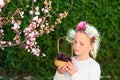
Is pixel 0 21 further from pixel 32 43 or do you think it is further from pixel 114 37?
pixel 114 37

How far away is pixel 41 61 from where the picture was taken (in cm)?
662

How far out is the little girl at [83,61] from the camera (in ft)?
14.7

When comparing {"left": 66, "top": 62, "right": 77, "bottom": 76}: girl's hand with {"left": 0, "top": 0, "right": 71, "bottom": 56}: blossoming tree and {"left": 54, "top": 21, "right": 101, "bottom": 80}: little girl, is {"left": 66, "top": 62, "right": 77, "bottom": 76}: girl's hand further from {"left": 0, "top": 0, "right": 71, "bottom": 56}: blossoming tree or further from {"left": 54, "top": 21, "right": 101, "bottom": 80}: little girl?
{"left": 0, "top": 0, "right": 71, "bottom": 56}: blossoming tree

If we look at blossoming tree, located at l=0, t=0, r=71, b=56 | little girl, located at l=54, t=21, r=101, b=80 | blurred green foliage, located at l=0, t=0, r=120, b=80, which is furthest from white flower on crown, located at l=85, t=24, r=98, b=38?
blurred green foliage, located at l=0, t=0, r=120, b=80

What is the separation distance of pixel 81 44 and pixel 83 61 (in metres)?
0.16

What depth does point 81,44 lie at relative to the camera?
451cm

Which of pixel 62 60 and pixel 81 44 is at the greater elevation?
pixel 81 44

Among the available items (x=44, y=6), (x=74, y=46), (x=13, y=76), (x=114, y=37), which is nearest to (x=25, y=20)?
(x=44, y=6)

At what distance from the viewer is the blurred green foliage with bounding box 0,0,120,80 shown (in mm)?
6518

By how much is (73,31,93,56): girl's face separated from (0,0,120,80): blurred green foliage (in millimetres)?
1902

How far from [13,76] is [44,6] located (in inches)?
41.3

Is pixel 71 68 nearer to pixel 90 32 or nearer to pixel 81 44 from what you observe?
pixel 81 44

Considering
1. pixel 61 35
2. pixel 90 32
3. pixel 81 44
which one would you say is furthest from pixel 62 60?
pixel 61 35

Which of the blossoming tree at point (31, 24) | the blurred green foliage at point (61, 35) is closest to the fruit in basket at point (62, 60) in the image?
the blossoming tree at point (31, 24)
